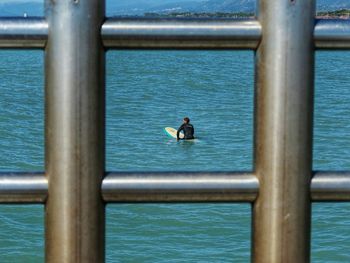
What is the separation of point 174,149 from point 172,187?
28.4m

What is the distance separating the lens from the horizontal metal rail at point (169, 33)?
150cm

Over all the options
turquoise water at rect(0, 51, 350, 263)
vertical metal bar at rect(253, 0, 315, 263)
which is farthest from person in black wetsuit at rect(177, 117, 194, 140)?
vertical metal bar at rect(253, 0, 315, 263)

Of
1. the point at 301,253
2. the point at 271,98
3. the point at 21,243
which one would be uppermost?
the point at 271,98

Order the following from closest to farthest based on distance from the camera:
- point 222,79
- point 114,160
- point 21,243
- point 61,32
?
point 61,32 < point 21,243 < point 114,160 < point 222,79

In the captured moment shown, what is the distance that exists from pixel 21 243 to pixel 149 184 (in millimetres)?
18628

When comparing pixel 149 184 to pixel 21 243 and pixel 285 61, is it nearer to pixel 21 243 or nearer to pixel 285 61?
pixel 285 61

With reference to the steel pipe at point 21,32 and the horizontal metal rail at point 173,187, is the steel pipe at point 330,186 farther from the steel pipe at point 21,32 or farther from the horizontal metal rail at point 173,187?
the steel pipe at point 21,32

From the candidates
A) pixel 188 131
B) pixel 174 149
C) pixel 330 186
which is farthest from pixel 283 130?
pixel 174 149

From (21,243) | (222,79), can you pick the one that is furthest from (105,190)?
(222,79)

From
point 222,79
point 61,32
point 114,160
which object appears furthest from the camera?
point 222,79

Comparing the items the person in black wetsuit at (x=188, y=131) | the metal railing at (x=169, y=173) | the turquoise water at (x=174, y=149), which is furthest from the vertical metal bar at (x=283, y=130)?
the person in black wetsuit at (x=188, y=131)

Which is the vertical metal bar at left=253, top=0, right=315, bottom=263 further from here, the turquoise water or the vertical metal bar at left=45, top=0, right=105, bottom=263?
the turquoise water

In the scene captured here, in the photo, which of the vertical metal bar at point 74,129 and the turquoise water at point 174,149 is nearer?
the vertical metal bar at point 74,129

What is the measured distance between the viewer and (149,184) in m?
1.53
